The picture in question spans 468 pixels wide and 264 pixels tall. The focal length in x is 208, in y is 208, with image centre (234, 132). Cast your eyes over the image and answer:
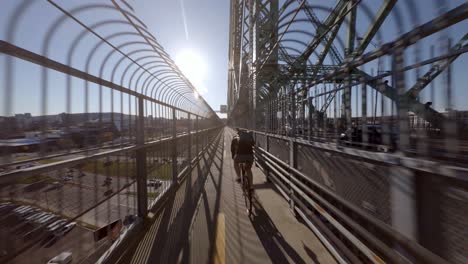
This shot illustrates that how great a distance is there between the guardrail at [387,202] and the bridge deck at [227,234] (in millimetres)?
438

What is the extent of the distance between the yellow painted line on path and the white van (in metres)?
1.61

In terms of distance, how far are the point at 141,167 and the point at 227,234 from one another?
1.88 metres

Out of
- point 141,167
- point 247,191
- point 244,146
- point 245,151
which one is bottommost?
point 247,191

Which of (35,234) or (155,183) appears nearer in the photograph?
(35,234)

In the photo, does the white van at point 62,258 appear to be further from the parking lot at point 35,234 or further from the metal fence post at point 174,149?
the metal fence post at point 174,149

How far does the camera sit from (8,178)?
1.33 m

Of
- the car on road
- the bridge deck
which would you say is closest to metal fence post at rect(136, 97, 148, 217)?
the bridge deck

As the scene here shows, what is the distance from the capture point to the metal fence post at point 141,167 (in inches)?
142

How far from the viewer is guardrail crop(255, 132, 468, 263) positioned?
1.31m

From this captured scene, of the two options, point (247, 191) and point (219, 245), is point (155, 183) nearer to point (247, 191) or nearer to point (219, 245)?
point (247, 191)

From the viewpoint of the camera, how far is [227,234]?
11.3 feet

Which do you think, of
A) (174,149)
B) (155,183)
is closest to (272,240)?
(155,183)

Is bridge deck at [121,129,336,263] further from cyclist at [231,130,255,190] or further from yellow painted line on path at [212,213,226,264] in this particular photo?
cyclist at [231,130,255,190]

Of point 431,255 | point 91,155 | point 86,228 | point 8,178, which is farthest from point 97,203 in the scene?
point 431,255
